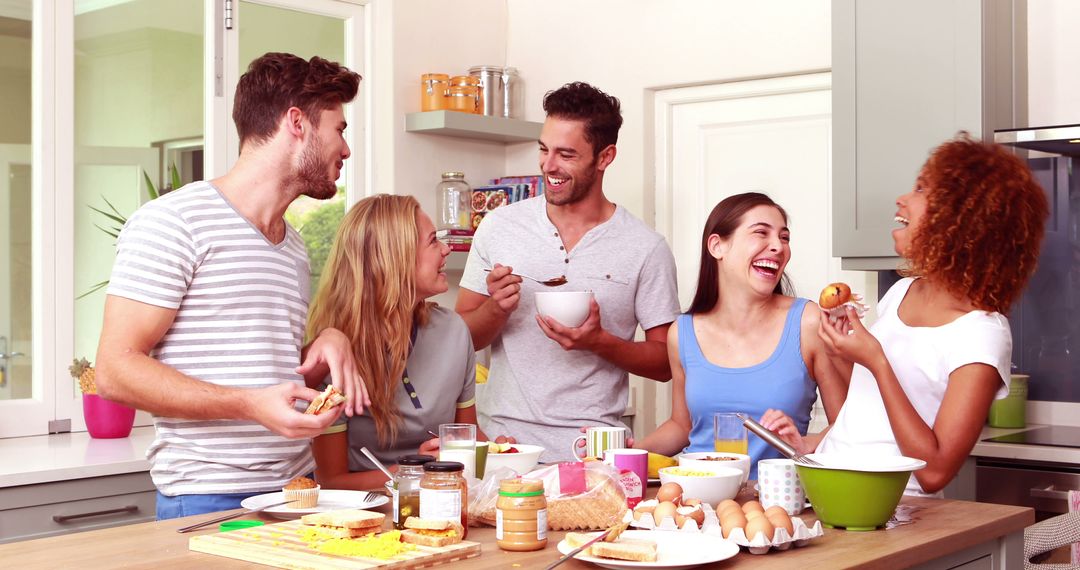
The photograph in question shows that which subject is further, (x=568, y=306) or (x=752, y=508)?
(x=568, y=306)

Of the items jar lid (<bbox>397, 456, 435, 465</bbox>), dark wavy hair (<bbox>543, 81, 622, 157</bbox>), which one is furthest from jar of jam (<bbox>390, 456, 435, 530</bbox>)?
dark wavy hair (<bbox>543, 81, 622, 157</bbox>)

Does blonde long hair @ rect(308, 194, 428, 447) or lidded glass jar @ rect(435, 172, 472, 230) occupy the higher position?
lidded glass jar @ rect(435, 172, 472, 230)

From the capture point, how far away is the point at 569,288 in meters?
2.96

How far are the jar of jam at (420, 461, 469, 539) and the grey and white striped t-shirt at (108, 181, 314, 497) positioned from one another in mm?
540

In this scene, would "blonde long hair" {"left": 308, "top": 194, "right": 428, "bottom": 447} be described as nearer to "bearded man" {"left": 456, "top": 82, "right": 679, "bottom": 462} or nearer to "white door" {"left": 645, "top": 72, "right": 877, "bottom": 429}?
"bearded man" {"left": 456, "top": 82, "right": 679, "bottom": 462}

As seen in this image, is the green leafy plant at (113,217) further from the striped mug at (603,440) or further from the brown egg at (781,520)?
the brown egg at (781,520)

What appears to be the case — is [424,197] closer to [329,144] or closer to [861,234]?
[861,234]

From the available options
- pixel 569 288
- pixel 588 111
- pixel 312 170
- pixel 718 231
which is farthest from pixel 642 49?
pixel 312 170

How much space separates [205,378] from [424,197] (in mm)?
2552

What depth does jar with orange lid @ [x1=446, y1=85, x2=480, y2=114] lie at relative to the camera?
14.7ft

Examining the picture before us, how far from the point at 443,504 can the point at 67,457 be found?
1805mm

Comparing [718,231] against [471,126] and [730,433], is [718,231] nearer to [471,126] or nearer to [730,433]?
[730,433]

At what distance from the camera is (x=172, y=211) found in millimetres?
2029

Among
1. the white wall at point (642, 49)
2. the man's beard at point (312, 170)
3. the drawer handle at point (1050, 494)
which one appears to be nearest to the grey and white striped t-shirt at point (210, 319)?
the man's beard at point (312, 170)
